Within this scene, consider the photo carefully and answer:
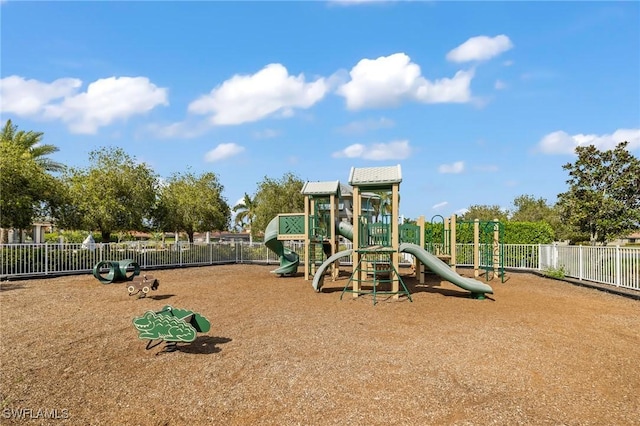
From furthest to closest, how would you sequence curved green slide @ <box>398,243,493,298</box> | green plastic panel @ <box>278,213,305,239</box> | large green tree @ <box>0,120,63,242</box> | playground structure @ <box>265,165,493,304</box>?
large green tree @ <box>0,120,63,242</box> < green plastic panel @ <box>278,213,305,239</box> < playground structure @ <box>265,165,493,304</box> < curved green slide @ <box>398,243,493,298</box>

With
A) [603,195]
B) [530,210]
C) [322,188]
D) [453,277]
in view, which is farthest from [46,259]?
[530,210]

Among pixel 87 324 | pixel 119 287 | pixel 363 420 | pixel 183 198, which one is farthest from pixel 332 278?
pixel 183 198

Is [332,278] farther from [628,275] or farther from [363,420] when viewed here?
[363,420]

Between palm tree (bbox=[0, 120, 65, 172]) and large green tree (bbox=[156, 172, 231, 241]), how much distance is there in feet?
22.3

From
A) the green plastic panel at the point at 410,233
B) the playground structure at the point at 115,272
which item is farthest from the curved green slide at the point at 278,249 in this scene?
the playground structure at the point at 115,272

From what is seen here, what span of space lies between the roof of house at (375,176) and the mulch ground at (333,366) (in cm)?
346

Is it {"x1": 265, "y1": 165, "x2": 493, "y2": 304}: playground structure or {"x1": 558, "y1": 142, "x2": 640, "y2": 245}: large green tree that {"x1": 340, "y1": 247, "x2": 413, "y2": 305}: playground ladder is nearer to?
{"x1": 265, "y1": 165, "x2": 493, "y2": 304}: playground structure

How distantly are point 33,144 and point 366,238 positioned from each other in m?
24.6

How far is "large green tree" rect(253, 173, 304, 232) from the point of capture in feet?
119

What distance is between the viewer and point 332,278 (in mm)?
14773

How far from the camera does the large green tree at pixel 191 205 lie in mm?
26567

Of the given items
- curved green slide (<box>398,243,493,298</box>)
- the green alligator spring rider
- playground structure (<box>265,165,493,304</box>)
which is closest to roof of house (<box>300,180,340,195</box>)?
playground structure (<box>265,165,493,304</box>)

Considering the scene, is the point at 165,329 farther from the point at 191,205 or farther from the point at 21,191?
the point at 191,205

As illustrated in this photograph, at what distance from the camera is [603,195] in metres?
21.7
